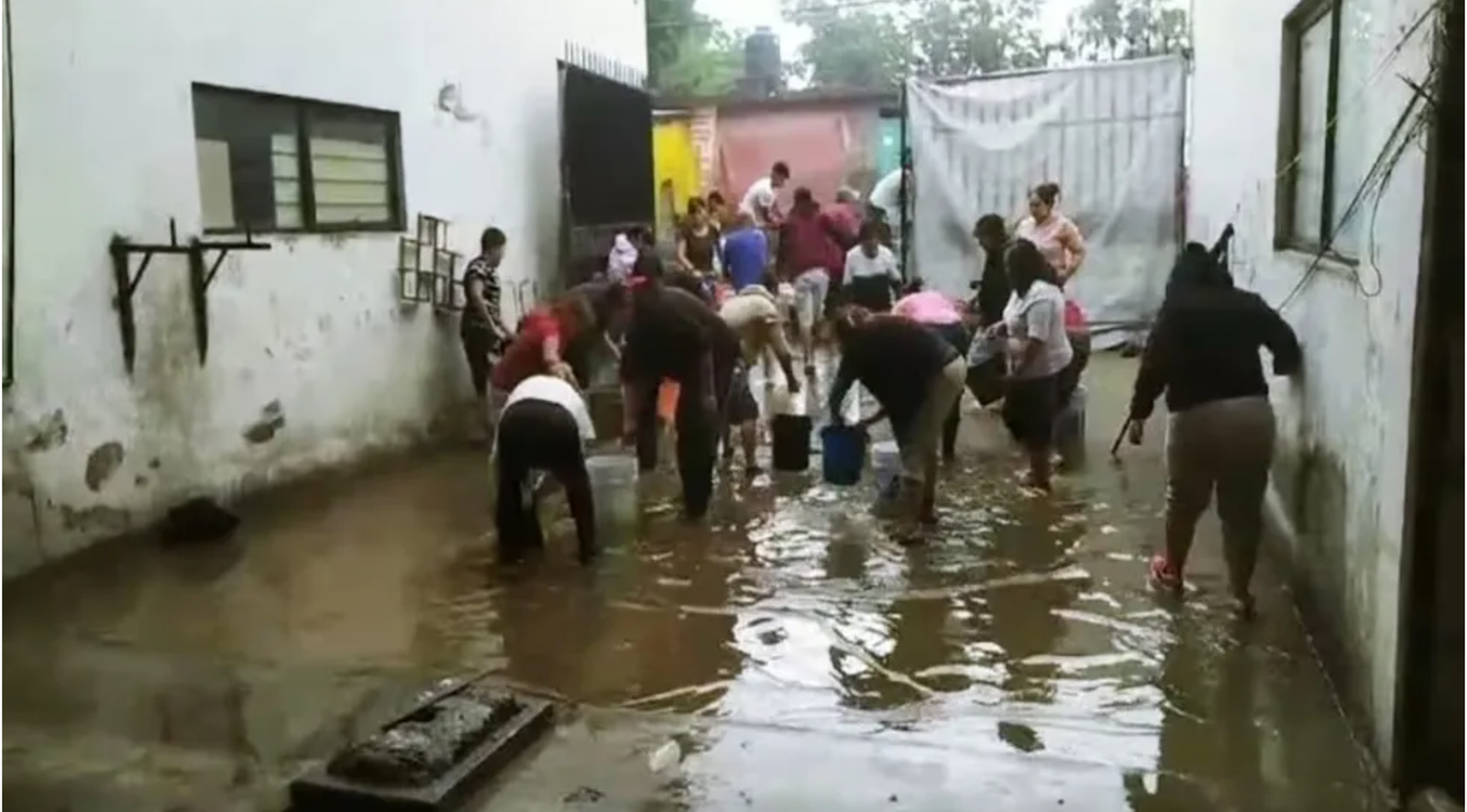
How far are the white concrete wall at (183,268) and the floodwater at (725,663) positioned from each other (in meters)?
0.53

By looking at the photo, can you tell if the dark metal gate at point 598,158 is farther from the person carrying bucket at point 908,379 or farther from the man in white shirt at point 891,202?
the person carrying bucket at point 908,379

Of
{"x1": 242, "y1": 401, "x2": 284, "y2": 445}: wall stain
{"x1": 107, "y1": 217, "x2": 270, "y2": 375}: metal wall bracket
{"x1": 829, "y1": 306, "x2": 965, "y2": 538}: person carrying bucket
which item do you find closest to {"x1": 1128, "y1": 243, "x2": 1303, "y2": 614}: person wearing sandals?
{"x1": 829, "y1": 306, "x2": 965, "y2": 538}: person carrying bucket

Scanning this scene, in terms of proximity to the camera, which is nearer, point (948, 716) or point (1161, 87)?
point (948, 716)

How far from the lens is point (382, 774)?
377cm

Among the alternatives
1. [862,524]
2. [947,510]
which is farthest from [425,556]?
[947,510]

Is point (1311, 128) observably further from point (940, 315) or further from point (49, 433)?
point (49, 433)

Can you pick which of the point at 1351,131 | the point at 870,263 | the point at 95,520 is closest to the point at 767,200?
the point at 870,263

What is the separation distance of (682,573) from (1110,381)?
664 cm

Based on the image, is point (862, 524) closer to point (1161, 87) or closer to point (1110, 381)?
point (1110, 381)

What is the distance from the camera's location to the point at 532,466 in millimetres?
6055

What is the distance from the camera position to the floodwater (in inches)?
151

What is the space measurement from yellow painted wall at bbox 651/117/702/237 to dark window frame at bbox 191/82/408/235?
7.72 m

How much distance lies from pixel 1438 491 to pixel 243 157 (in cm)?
649

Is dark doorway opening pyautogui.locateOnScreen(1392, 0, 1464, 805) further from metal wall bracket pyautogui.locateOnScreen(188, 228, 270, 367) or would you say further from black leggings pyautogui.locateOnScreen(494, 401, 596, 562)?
metal wall bracket pyautogui.locateOnScreen(188, 228, 270, 367)
